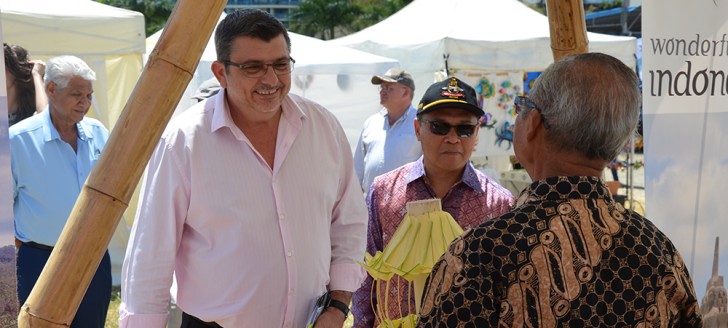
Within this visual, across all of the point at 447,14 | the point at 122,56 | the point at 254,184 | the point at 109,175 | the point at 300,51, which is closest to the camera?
the point at 109,175

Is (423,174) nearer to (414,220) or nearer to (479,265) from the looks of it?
(414,220)

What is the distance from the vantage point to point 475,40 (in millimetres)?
9570

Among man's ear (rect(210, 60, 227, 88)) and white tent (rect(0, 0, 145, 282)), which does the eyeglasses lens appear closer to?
man's ear (rect(210, 60, 227, 88))

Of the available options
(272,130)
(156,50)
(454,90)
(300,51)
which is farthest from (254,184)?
(300,51)

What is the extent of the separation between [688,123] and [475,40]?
19.8 feet

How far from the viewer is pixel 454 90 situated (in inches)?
119

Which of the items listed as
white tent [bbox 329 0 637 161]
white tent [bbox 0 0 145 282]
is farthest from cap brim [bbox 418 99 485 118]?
white tent [bbox 329 0 637 161]

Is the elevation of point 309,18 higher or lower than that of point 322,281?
lower

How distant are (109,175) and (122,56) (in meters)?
5.61

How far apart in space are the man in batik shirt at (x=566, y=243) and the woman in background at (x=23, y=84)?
4105 millimetres

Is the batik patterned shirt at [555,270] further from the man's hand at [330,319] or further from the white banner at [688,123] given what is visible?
the white banner at [688,123]

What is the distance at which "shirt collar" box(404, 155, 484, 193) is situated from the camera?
115 inches

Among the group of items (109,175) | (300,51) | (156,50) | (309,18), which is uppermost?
(156,50)

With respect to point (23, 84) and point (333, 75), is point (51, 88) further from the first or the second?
point (333, 75)
